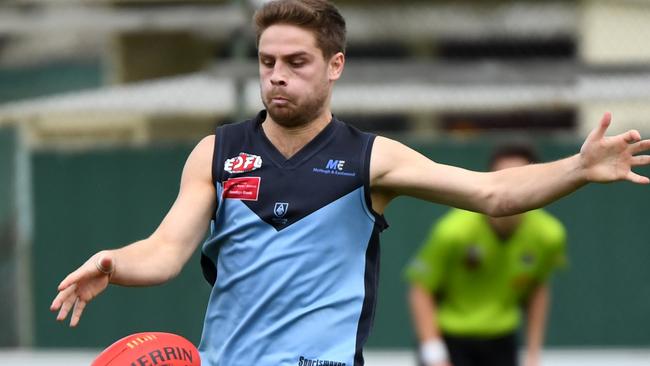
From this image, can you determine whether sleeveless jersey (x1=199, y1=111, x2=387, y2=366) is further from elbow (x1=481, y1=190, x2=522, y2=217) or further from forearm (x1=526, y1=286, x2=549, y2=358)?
forearm (x1=526, y1=286, x2=549, y2=358)

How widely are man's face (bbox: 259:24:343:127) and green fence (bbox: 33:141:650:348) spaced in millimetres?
6524

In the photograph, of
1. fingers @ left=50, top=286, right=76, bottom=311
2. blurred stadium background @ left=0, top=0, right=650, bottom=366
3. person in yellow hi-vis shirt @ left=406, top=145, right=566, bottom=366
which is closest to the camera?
fingers @ left=50, top=286, right=76, bottom=311

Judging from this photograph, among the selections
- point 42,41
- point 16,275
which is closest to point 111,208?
point 16,275

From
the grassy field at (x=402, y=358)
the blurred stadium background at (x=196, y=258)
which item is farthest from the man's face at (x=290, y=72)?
the grassy field at (x=402, y=358)

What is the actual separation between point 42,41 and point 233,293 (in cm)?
1373

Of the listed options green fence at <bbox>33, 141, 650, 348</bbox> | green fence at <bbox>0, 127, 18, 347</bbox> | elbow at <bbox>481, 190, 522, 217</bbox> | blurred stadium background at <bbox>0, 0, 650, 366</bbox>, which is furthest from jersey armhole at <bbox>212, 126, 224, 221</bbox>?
green fence at <bbox>0, 127, 18, 347</bbox>

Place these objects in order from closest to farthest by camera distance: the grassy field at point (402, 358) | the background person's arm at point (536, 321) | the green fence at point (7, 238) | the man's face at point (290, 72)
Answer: the man's face at point (290, 72), the background person's arm at point (536, 321), the grassy field at point (402, 358), the green fence at point (7, 238)

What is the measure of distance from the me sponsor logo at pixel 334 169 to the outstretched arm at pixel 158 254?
1.18ft

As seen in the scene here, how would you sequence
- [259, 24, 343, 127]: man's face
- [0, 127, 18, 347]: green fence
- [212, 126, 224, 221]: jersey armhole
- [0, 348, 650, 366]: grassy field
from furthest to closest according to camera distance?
[0, 127, 18, 347]: green fence
[0, 348, 650, 366]: grassy field
[212, 126, 224, 221]: jersey armhole
[259, 24, 343, 127]: man's face

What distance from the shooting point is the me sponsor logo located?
409cm

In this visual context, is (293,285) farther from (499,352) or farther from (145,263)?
(499,352)

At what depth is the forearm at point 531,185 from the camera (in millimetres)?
3928

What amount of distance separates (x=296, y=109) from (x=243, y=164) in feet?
0.81

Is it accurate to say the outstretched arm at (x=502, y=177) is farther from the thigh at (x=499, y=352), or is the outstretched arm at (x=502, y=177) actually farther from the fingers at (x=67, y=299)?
the thigh at (x=499, y=352)
